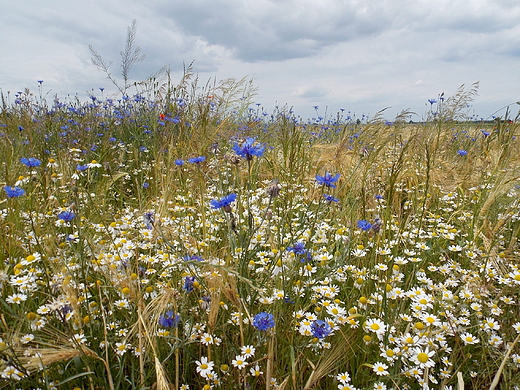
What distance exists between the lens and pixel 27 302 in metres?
1.66

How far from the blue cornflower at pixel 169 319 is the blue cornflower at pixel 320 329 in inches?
21.9

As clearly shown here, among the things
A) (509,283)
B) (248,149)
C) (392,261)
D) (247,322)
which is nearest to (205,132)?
(248,149)

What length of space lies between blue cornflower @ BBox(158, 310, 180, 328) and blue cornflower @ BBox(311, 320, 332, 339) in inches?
21.9

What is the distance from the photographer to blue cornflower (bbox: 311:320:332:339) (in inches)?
56.0

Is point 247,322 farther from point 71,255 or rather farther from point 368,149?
point 368,149

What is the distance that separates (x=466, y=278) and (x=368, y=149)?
4.19 ft

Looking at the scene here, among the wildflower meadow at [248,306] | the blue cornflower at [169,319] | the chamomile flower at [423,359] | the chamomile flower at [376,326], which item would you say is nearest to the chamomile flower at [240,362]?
the wildflower meadow at [248,306]

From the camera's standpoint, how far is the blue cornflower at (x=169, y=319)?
1.42 m

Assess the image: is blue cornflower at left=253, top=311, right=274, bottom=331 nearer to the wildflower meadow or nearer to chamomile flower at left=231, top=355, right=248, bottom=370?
the wildflower meadow

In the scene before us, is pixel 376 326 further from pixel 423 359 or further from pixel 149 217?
pixel 149 217

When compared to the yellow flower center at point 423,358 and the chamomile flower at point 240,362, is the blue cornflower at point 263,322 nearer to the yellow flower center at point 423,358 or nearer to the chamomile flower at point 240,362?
the chamomile flower at point 240,362

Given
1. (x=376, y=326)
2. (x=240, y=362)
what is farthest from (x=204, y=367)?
(x=376, y=326)

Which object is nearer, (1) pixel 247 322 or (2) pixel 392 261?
(1) pixel 247 322

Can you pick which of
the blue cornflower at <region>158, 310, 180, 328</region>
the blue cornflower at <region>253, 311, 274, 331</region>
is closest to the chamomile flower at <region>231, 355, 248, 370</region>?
the blue cornflower at <region>253, 311, 274, 331</region>
